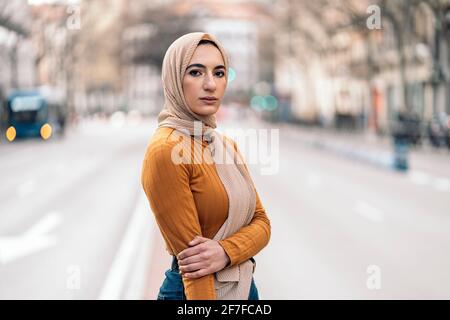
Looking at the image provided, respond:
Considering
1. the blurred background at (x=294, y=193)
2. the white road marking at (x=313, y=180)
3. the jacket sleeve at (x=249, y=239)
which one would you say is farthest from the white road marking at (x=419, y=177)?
the jacket sleeve at (x=249, y=239)

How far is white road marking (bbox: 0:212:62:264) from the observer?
34.8 ft

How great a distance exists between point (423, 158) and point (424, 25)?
18.0 m

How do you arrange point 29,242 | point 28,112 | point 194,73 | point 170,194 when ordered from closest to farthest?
1. point 170,194
2. point 194,73
3. point 29,242
4. point 28,112

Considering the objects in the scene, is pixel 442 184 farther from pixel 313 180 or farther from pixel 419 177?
pixel 313 180

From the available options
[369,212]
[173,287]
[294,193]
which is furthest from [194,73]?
[294,193]

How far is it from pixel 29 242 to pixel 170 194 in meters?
9.73

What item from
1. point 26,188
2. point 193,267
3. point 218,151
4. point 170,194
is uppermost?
point 218,151

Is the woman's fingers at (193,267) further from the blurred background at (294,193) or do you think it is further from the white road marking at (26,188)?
the white road marking at (26,188)

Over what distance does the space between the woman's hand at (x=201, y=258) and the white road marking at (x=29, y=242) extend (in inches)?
317

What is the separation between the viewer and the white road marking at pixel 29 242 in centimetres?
1060

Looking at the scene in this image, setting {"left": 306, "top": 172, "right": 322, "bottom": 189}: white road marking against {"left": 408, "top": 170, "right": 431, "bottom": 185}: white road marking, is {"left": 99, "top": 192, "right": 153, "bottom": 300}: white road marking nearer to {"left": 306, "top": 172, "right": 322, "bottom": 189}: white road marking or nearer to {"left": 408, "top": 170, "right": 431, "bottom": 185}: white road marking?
{"left": 306, "top": 172, "right": 322, "bottom": 189}: white road marking

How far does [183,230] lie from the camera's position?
2416 millimetres

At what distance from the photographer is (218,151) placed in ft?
8.33

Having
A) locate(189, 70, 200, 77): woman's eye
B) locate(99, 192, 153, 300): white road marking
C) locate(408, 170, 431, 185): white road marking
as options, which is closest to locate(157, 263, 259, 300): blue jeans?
locate(189, 70, 200, 77): woman's eye
